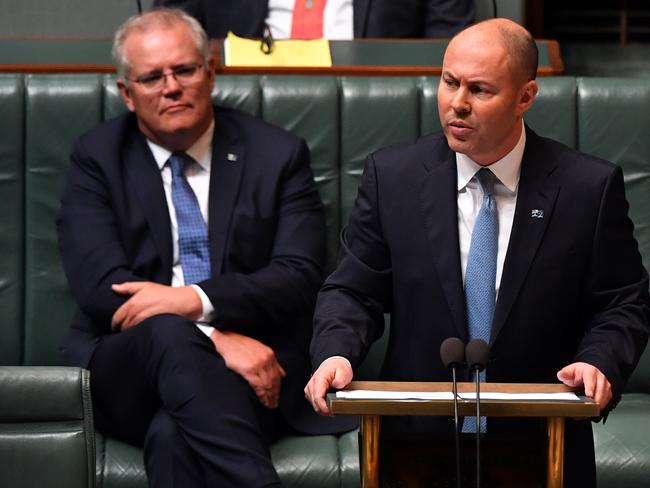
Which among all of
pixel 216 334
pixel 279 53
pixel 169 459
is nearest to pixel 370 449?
pixel 169 459

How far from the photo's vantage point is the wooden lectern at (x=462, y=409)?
192cm

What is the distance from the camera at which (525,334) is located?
245 cm

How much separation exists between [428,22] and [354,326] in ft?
6.17

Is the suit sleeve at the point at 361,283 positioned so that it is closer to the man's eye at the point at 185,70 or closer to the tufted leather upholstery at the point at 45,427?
the tufted leather upholstery at the point at 45,427

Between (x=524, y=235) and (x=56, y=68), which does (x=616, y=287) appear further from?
(x=56, y=68)


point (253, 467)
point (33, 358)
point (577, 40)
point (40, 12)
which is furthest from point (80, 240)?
point (577, 40)

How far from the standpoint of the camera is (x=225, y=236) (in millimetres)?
3166

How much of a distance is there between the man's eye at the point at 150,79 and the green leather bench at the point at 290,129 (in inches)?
9.0

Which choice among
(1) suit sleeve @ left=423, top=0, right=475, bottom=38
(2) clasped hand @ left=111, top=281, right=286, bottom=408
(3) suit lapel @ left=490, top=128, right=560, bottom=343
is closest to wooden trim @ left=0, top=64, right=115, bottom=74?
(2) clasped hand @ left=111, top=281, right=286, bottom=408

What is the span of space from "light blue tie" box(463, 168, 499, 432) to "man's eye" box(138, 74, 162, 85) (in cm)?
105

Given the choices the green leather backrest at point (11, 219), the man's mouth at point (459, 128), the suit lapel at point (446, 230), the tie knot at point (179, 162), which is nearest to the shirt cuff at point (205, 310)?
the tie knot at point (179, 162)

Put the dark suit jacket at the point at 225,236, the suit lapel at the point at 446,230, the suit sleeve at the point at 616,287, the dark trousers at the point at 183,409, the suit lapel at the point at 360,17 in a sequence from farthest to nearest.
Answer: the suit lapel at the point at 360,17, the dark suit jacket at the point at 225,236, the dark trousers at the point at 183,409, the suit lapel at the point at 446,230, the suit sleeve at the point at 616,287

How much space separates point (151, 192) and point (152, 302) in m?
0.30

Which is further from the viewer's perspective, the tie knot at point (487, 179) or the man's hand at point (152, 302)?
the man's hand at point (152, 302)
